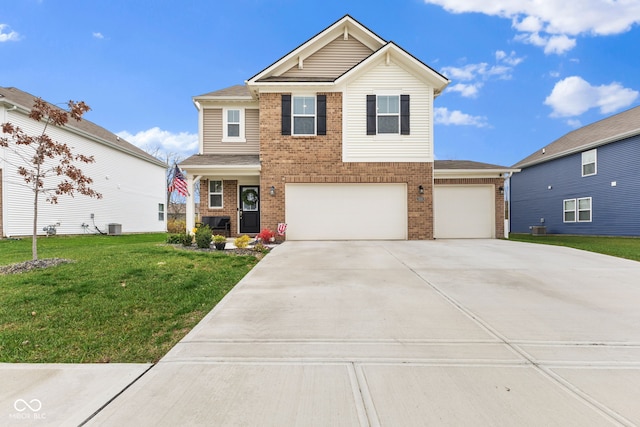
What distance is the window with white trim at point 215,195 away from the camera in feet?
43.8

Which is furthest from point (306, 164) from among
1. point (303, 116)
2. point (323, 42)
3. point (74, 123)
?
point (74, 123)

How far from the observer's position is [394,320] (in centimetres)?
381

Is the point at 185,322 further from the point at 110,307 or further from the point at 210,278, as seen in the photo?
the point at 210,278

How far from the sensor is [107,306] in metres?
4.29

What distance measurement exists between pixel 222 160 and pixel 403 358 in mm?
10942

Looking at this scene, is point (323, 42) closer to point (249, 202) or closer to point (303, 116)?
point (303, 116)

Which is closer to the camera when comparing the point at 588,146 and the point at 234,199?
the point at 234,199

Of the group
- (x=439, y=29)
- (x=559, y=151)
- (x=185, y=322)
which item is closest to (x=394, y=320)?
(x=185, y=322)

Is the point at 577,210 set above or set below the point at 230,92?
below

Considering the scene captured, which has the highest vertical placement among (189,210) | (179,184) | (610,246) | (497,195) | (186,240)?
(179,184)

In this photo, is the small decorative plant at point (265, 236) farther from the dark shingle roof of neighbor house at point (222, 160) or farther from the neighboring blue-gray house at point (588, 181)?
the neighboring blue-gray house at point (588, 181)

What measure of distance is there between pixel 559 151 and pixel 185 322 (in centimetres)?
2208

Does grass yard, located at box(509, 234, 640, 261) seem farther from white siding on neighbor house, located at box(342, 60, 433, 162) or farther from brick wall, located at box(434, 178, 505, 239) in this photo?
white siding on neighbor house, located at box(342, 60, 433, 162)

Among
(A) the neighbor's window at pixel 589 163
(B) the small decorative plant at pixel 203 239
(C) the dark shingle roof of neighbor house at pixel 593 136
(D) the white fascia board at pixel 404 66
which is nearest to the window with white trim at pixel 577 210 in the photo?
(A) the neighbor's window at pixel 589 163
